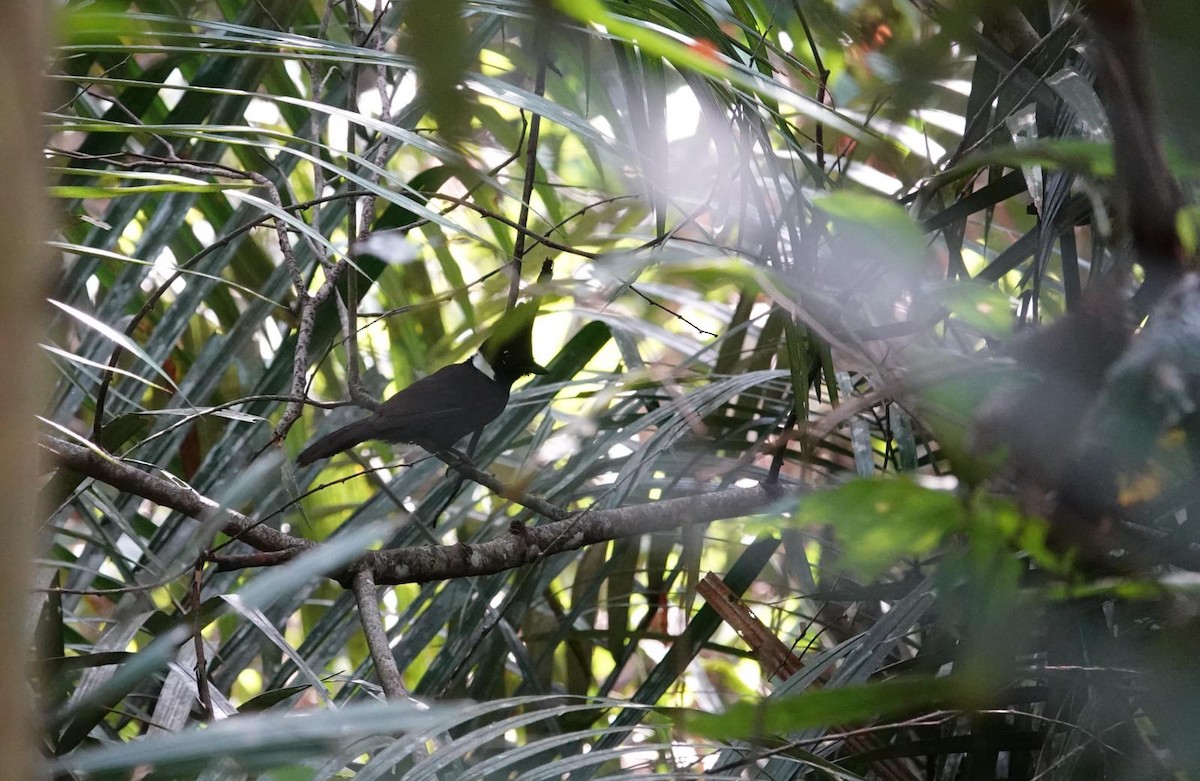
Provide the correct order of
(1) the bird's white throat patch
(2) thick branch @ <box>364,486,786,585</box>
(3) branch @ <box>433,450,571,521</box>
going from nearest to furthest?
(2) thick branch @ <box>364,486,786,585</box>
(3) branch @ <box>433,450,571,521</box>
(1) the bird's white throat patch

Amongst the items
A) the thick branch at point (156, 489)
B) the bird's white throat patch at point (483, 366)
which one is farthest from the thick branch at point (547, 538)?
the bird's white throat patch at point (483, 366)

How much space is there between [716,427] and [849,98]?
638 millimetres

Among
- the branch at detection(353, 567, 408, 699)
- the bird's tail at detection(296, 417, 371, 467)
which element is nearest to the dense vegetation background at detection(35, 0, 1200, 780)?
the branch at detection(353, 567, 408, 699)

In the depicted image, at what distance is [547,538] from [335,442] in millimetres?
665

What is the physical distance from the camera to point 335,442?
5.81ft

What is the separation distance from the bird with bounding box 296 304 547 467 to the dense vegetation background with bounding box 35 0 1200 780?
0.07m

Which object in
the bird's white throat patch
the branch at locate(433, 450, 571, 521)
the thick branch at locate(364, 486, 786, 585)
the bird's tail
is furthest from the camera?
the bird's white throat patch

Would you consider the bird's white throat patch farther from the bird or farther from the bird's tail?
the bird's tail

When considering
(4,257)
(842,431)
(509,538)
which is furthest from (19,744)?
(842,431)

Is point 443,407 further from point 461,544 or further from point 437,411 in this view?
point 461,544

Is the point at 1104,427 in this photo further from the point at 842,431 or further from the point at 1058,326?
the point at 842,431

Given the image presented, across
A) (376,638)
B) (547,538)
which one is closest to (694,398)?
(547,538)

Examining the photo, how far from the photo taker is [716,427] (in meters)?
1.65

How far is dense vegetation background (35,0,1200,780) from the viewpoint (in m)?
0.34
